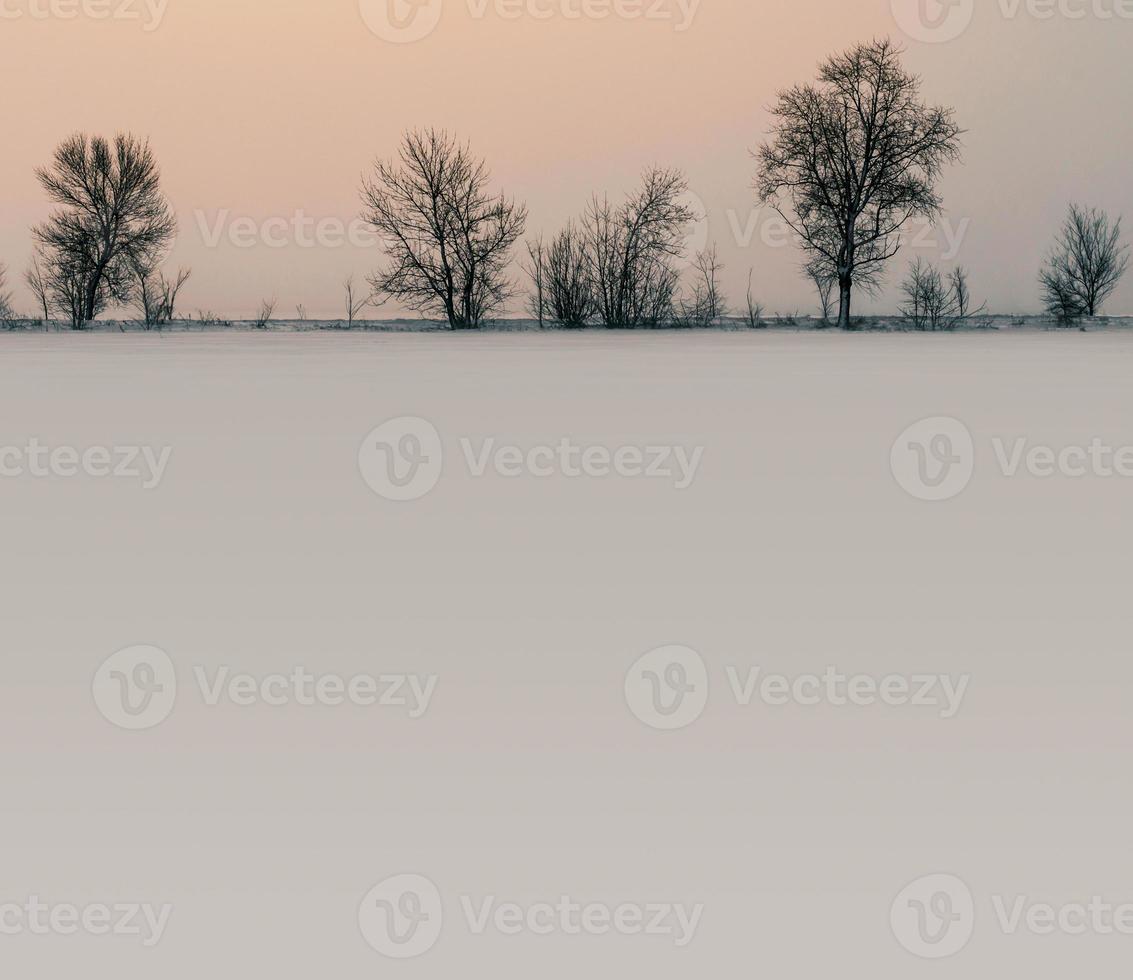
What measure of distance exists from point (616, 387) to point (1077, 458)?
5.41 meters

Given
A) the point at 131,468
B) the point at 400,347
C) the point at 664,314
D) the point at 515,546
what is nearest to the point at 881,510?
the point at 515,546

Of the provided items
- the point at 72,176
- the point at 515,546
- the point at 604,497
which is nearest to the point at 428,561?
the point at 515,546

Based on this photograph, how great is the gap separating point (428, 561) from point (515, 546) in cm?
73

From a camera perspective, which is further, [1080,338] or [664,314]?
[664,314]

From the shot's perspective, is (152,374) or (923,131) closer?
(152,374)

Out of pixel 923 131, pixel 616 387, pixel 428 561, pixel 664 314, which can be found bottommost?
pixel 428 561

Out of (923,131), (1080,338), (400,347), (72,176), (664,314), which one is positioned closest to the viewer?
(400,347)

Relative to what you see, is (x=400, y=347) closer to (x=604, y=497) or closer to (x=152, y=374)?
(x=152, y=374)

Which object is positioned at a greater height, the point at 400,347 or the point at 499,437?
the point at 400,347

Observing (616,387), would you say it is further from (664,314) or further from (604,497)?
(664,314)

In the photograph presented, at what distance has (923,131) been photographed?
38.4 metres

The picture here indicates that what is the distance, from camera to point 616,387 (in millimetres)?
14523

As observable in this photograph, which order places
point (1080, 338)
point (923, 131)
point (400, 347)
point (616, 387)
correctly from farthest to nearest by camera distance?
point (923, 131) < point (1080, 338) < point (400, 347) < point (616, 387)

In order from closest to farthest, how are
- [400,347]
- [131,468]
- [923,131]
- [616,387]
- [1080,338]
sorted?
[131,468] → [616,387] → [400,347] → [1080,338] → [923,131]
